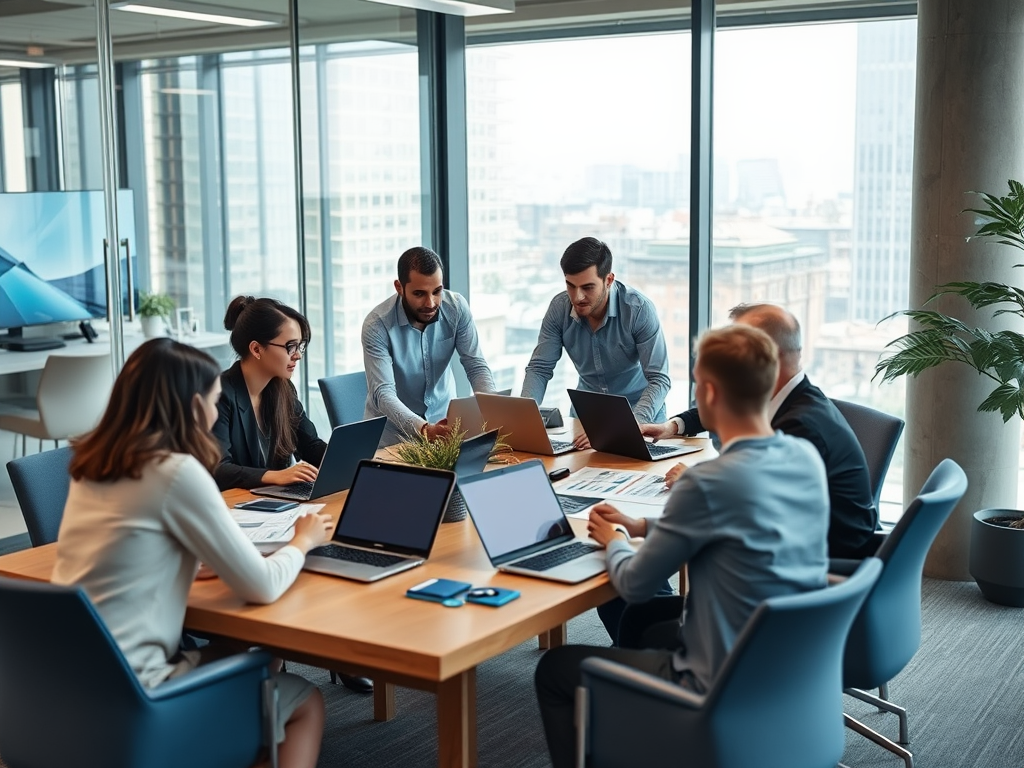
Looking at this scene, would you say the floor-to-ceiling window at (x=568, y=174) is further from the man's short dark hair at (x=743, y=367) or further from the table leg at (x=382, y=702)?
the man's short dark hair at (x=743, y=367)

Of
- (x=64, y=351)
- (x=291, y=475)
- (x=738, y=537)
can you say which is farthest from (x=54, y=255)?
(x=738, y=537)

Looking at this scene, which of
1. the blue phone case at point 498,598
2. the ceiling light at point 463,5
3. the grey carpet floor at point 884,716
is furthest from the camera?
the ceiling light at point 463,5

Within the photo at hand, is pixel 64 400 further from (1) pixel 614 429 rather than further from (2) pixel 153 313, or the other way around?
(1) pixel 614 429

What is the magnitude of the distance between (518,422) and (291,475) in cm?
86

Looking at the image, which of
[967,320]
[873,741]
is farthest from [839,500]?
[967,320]

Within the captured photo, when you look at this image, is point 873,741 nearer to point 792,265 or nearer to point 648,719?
point 648,719

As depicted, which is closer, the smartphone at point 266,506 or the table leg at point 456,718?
the table leg at point 456,718

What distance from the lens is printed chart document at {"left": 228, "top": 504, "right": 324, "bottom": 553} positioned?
124 inches

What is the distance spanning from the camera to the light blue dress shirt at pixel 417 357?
490 centimetres

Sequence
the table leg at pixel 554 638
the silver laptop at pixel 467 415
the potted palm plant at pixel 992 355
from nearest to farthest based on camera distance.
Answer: the silver laptop at pixel 467 415, the table leg at pixel 554 638, the potted palm plant at pixel 992 355

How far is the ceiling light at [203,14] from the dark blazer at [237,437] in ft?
8.34

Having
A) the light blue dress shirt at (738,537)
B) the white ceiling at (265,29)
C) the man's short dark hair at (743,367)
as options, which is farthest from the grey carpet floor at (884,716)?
the white ceiling at (265,29)

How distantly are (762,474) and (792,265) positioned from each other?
4154mm

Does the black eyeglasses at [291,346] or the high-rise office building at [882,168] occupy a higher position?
the high-rise office building at [882,168]
